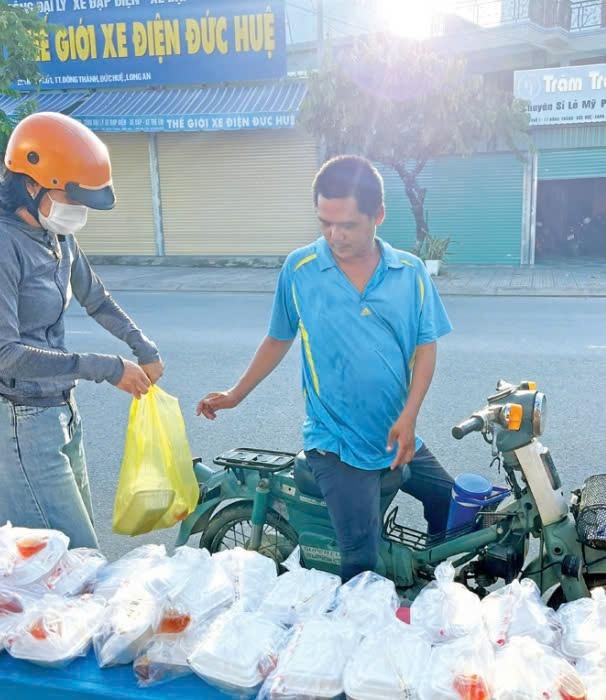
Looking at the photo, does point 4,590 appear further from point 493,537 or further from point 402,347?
point 493,537

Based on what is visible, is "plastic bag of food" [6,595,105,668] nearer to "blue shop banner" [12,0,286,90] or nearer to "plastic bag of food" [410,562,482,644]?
"plastic bag of food" [410,562,482,644]

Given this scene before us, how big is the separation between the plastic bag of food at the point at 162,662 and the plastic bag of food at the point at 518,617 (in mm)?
765

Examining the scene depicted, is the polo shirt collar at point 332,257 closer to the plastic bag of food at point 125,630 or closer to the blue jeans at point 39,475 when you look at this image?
the blue jeans at point 39,475

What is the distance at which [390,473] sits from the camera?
9.11 feet

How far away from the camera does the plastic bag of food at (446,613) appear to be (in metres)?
1.82

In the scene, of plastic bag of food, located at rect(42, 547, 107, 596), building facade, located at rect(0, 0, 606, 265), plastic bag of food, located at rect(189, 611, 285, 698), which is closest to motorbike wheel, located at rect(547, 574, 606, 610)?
plastic bag of food, located at rect(189, 611, 285, 698)

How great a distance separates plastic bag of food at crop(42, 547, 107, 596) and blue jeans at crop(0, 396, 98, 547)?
271mm

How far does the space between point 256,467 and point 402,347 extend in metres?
0.96

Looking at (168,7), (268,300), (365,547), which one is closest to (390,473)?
(365,547)

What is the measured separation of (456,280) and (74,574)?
14.1 metres

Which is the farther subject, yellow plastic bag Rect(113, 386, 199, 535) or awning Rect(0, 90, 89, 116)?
awning Rect(0, 90, 89, 116)

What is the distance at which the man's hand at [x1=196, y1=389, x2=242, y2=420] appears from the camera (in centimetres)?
297

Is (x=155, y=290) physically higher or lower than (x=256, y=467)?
lower

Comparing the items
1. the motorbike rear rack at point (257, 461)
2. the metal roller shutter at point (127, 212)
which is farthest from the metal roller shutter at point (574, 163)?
the motorbike rear rack at point (257, 461)
